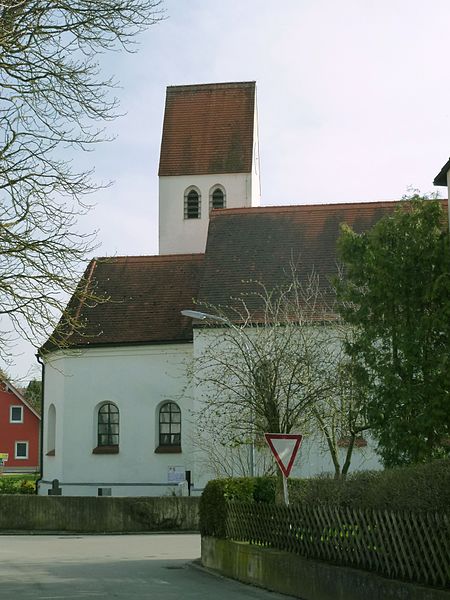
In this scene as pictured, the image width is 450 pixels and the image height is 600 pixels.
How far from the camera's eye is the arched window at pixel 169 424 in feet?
118

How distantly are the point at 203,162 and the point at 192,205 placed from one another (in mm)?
2094

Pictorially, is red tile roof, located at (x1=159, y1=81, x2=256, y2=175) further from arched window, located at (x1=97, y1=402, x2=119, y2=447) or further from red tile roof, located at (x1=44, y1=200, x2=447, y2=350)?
arched window, located at (x1=97, y1=402, x2=119, y2=447)

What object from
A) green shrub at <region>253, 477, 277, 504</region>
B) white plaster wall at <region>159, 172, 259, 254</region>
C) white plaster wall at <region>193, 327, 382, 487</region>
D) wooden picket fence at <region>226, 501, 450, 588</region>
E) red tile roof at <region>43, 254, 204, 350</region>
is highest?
white plaster wall at <region>159, 172, 259, 254</region>

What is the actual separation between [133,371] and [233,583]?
2082 centimetres

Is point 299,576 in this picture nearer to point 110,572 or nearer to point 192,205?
point 110,572

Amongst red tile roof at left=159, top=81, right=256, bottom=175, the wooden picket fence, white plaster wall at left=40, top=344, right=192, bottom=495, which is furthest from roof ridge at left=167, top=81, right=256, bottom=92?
the wooden picket fence

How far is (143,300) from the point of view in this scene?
37781 millimetres

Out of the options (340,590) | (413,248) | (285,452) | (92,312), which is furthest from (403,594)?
(92,312)

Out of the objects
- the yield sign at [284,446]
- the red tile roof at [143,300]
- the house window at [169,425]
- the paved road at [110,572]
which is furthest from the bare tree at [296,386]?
the red tile roof at [143,300]

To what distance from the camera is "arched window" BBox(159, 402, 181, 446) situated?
3606cm

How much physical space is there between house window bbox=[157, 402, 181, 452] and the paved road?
9.06 meters

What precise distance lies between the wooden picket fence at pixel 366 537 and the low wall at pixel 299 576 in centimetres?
18

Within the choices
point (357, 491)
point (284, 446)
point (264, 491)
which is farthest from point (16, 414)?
point (357, 491)

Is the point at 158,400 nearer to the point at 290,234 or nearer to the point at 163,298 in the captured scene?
the point at 163,298
